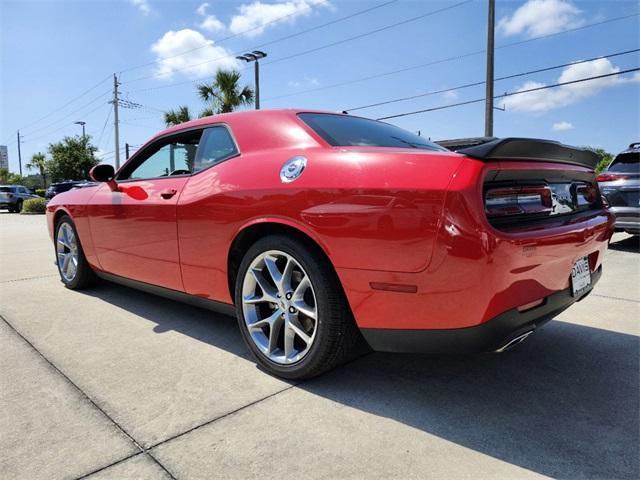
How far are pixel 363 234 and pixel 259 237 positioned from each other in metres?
0.75

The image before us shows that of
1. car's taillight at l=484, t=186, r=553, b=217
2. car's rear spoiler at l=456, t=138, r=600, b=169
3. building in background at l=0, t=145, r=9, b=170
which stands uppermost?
building in background at l=0, t=145, r=9, b=170

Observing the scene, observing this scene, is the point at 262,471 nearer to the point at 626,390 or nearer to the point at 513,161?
the point at 513,161

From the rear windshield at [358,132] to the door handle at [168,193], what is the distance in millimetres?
964

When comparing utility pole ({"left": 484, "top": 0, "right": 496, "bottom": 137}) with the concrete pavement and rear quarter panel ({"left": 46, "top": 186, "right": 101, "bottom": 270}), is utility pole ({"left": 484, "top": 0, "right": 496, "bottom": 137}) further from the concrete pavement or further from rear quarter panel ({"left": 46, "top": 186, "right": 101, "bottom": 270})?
rear quarter panel ({"left": 46, "top": 186, "right": 101, "bottom": 270})

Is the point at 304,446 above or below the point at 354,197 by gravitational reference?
below

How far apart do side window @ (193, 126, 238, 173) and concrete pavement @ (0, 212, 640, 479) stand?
1.14 metres

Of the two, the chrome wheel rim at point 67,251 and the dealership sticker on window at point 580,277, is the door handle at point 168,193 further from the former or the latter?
the dealership sticker on window at point 580,277

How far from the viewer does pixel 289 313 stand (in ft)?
7.63

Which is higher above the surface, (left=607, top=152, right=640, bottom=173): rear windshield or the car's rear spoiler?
(left=607, top=152, right=640, bottom=173): rear windshield

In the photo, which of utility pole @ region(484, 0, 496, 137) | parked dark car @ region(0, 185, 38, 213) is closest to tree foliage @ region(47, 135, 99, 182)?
parked dark car @ region(0, 185, 38, 213)

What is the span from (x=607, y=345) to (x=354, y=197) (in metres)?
2.04

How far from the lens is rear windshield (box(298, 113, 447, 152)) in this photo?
8.00 feet

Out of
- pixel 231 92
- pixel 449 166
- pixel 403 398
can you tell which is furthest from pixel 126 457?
pixel 231 92

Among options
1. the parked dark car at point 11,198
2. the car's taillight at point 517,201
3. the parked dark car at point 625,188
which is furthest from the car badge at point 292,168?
the parked dark car at point 11,198
